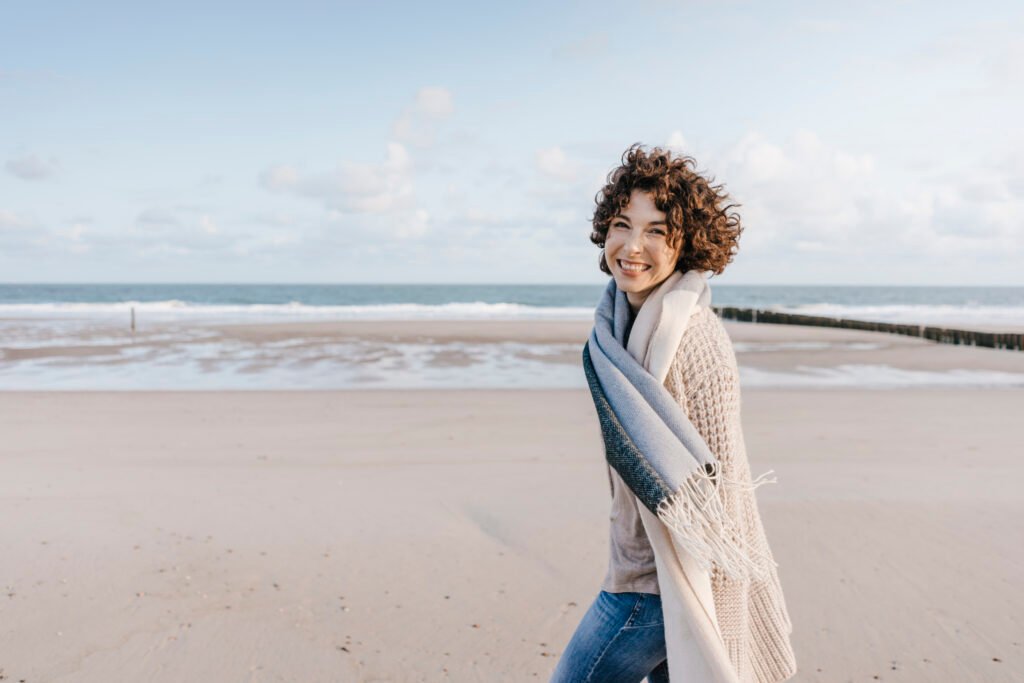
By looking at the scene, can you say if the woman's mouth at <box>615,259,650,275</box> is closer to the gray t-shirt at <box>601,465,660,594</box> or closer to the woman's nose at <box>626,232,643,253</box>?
the woman's nose at <box>626,232,643,253</box>

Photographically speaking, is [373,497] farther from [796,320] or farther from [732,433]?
[796,320]

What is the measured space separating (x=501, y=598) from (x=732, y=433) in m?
2.86

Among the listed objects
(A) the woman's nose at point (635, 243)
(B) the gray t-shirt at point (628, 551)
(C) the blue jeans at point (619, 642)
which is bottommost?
(C) the blue jeans at point (619, 642)

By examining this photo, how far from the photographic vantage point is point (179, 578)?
4520mm

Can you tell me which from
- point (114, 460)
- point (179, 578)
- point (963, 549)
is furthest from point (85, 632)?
point (963, 549)

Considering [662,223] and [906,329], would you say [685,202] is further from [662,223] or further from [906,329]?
[906,329]

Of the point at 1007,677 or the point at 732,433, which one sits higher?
the point at 732,433

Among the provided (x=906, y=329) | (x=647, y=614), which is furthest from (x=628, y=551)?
(x=906, y=329)

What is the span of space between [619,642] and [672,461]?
22.2 inches

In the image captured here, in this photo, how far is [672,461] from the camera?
69.2 inches

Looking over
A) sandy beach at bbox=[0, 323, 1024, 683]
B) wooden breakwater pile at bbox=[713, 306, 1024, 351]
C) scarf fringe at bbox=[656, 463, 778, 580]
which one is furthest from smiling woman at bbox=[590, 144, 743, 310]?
wooden breakwater pile at bbox=[713, 306, 1024, 351]

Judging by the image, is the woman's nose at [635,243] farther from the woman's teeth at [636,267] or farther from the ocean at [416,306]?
the ocean at [416,306]

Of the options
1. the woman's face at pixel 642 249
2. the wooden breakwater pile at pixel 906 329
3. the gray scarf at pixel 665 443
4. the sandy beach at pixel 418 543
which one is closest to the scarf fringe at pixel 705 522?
the gray scarf at pixel 665 443

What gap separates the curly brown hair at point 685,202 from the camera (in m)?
1.98
